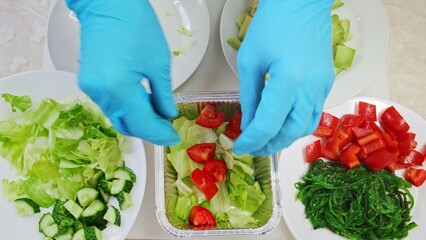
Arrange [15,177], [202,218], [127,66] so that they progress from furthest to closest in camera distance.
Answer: [15,177] → [202,218] → [127,66]

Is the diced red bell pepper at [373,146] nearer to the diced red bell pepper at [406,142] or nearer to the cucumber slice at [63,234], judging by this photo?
the diced red bell pepper at [406,142]

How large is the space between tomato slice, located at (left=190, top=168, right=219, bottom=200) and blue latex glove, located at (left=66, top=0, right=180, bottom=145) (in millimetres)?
200

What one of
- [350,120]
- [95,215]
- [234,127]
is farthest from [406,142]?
[95,215]

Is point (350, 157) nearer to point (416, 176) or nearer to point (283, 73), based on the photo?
point (416, 176)

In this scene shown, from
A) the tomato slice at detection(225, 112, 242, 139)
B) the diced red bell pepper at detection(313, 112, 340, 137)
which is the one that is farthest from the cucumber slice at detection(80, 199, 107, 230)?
the diced red bell pepper at detection(313, 112, 340, 137)

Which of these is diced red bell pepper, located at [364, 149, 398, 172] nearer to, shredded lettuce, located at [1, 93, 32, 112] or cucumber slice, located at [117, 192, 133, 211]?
cucumber slice, located at [117, 192, 133, 211]

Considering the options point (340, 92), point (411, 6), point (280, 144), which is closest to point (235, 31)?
point (340, 92)

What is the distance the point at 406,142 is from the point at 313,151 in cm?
26

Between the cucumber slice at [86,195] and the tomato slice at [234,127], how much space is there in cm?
37

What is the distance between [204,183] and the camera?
1060 mm

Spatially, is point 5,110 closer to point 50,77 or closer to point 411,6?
point 50,77

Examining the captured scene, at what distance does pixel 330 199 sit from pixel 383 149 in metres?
0.20

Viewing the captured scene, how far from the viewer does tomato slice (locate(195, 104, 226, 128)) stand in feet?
3.64

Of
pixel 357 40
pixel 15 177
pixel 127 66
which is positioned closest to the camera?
pixel 127 66
